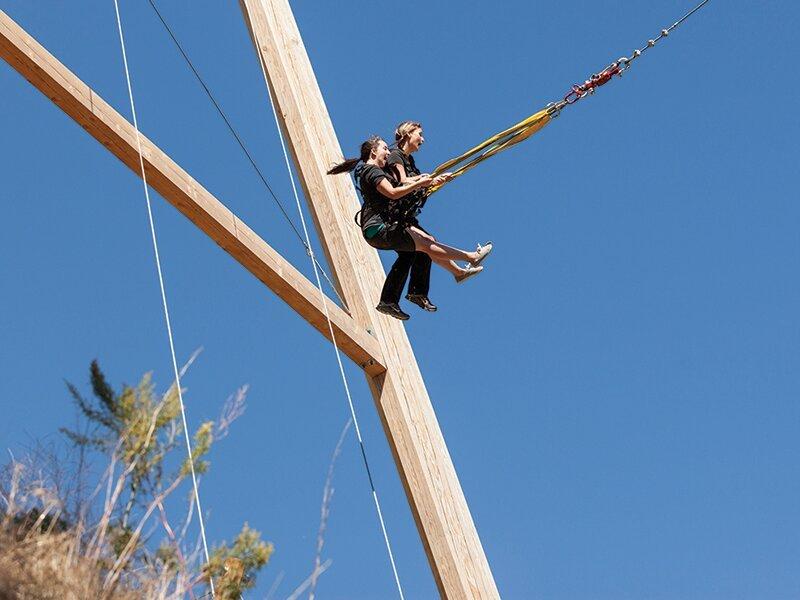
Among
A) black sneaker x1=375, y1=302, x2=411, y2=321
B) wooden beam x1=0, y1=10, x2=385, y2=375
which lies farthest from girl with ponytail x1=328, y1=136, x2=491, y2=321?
wooden beam x1=0, y1=10, x2=385, y2=375

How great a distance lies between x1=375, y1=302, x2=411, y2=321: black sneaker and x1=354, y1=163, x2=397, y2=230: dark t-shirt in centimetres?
30

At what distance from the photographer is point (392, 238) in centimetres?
556

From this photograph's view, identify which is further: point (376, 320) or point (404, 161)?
point (376, 320)

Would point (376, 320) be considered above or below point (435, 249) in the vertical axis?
below

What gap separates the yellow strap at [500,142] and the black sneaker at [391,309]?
44 centimetres

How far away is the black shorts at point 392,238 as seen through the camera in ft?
18.2

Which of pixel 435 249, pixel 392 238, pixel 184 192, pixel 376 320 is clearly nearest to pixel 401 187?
pixel 392 238

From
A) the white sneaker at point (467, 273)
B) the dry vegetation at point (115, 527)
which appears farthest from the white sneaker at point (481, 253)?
the dry vegetation at point (115, 527)

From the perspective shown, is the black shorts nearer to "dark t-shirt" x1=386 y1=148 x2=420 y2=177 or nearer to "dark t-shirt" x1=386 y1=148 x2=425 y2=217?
"dark t-shirt" x1=386 y1=148 x2=425 y2=217

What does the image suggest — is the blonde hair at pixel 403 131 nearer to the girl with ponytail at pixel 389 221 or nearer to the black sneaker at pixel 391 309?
the girl with ponytail at pixel 389 221

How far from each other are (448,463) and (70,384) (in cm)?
207

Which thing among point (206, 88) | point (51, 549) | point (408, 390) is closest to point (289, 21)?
point (206, 88)

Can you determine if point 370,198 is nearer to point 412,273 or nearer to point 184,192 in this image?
point 412,273

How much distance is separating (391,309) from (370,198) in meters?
0.42
